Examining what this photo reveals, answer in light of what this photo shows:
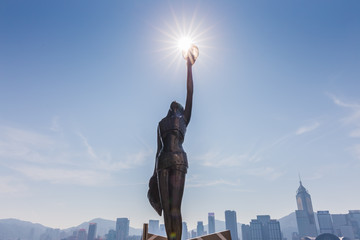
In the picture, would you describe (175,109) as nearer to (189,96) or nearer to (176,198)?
(189,96)

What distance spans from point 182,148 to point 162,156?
0.57 m

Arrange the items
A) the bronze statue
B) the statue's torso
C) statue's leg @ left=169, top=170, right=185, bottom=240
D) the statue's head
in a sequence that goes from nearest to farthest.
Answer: statue's leg @ left=169, top=170, right=185, bottom=240 < the bronze statue < the statue's torso < the statue's head

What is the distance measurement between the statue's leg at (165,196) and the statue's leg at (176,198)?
0.07 meters

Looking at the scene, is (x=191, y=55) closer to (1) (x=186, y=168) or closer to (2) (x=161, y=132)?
(2) (x=161, y=132)

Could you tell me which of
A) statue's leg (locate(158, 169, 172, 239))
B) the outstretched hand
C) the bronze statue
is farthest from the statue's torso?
the outstretched hand

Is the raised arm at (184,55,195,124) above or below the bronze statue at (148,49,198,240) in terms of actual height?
above

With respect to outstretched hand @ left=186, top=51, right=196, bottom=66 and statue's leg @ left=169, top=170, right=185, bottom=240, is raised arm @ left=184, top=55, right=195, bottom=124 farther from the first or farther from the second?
statue's leg @ left=169, top=170, right=185, bottom=240

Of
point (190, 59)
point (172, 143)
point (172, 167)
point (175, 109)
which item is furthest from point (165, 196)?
point (190, 59)

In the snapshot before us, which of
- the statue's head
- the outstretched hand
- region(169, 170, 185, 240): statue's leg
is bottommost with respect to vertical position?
region(169, 170, 185, 240): statue's leg

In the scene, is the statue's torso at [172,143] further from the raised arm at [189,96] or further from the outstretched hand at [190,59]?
the outstretched hand at [190,59]

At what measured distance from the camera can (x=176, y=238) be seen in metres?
4.40

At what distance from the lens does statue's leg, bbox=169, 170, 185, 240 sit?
4426mm

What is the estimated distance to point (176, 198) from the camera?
4648 millimetres

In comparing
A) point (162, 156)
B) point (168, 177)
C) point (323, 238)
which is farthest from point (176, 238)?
point (323, 238)
